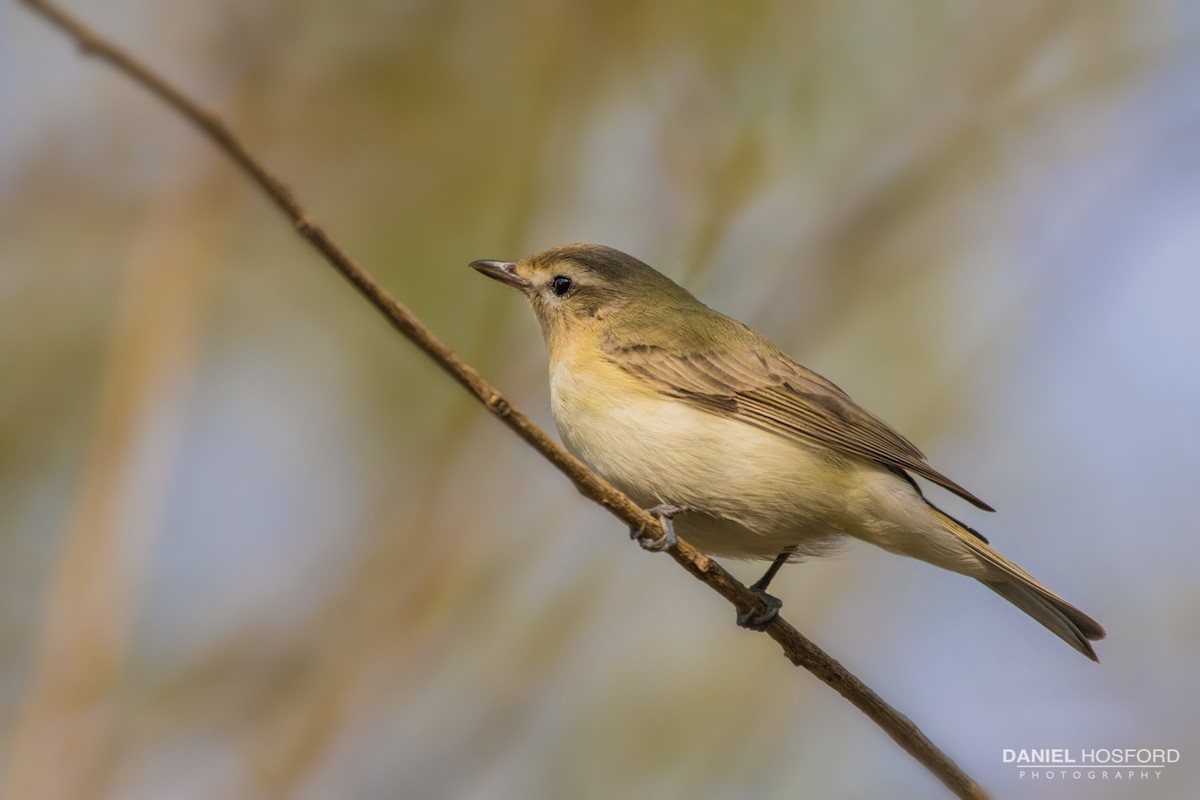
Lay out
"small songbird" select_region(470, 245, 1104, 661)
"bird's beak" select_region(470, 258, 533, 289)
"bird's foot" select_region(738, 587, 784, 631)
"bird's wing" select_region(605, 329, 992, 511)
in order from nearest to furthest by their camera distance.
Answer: "bird's foot" select_region(738, 587, 784, 631) → "small songbird" select_region(470, 245, 1104, 661) → "bird's wing" select_region(605, 329, 992, 511) → "bird's beak" select_region(470, 258, 533, 289)

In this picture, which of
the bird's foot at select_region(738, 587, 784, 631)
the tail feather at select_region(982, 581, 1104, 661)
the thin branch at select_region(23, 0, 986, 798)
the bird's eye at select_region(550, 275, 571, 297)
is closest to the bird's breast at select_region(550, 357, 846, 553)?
the bird's foot at select_region(738, 587, 784, 631)

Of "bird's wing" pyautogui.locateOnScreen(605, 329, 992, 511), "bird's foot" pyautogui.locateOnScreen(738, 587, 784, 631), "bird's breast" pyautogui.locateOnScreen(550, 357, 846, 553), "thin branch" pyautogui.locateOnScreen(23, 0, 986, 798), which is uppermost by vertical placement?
"bird's wing" pyautogui.locateOnScreen(605, 329, 992, 511)

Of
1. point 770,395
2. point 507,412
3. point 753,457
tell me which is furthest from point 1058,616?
point 507,412

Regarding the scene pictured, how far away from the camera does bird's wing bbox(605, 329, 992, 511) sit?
406cm

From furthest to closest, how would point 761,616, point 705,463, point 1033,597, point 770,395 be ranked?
1. point 770,395
2. point 705,463
3. point 1033,597
4. point 761,616

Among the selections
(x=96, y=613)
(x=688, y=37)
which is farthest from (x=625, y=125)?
(x=96, y=613)

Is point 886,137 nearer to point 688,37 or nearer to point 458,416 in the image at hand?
point 688,37

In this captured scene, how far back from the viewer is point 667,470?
388 cm

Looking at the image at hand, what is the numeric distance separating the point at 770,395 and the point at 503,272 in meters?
1.38

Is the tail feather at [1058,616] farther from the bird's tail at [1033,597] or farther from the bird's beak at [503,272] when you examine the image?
the bird's beak at [503,272]

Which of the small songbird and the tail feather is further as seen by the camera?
the small songbird

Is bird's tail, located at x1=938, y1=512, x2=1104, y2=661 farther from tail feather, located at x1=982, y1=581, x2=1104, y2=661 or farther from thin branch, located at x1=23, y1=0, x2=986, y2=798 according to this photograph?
thin branch, located at x1=23, y1=0, x2=986, y2=798

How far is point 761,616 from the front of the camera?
12.1 ft

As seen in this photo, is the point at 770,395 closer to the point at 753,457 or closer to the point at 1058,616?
the point at 753,457
